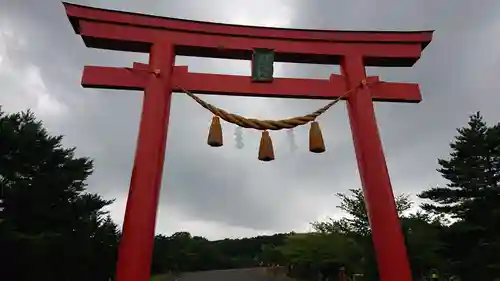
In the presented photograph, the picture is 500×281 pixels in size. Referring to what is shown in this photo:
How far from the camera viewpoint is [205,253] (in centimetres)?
4400

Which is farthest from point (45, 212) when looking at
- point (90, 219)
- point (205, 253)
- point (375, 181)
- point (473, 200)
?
point (205, 253)

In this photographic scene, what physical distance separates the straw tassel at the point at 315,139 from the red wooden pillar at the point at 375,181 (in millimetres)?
487

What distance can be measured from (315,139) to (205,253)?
40.7 m

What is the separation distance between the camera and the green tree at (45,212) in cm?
1317

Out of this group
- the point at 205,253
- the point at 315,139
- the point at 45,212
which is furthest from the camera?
the point at 205,253

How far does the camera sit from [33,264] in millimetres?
13430

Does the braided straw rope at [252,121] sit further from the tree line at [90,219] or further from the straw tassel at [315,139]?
the tree line at [90,219]

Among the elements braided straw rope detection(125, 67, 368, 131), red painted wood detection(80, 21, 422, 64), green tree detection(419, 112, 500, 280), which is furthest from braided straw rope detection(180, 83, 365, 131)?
green tree detection(419, 112, 500, 280)

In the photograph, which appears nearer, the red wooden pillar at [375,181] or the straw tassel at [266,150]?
the red wooden pillar at [375,181]

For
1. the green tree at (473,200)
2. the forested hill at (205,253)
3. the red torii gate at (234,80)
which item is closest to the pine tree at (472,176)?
the green tree at (473,200)

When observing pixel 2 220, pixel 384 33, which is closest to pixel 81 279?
pixel 2 220

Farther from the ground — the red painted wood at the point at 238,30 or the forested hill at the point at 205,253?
the forested hill at the point at 205,253

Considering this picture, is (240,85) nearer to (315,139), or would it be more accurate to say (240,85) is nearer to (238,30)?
(238,30)

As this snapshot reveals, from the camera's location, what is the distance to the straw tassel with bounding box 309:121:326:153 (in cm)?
521
